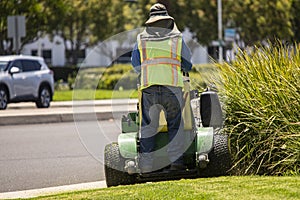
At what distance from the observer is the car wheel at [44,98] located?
22750mm

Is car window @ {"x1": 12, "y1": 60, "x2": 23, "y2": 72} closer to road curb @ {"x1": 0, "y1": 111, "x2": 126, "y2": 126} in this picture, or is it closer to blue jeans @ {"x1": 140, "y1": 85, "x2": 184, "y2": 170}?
road curb @ {"x1": 0, "y1": 111, "x2": 126, "y2": 126}

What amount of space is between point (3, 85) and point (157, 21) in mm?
14101

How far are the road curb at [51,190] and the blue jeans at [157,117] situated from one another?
3.46 ft

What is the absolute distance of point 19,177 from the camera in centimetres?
991

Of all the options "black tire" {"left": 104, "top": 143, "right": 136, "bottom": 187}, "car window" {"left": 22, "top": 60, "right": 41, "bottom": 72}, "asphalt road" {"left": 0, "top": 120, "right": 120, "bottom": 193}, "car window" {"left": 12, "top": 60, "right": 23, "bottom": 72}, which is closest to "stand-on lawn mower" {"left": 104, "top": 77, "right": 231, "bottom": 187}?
"black tire" {"left": 104, "top": 143, "right": 136, "bottom": 187}

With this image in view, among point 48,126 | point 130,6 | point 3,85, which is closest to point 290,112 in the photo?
point 48,126

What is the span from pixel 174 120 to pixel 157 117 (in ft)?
0.58

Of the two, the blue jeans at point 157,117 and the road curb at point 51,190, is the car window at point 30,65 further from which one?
the blue jeans at point 157,117

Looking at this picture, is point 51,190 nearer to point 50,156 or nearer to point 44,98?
point 50,156

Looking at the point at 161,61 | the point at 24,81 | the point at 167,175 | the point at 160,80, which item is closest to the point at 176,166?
the point at 167,175

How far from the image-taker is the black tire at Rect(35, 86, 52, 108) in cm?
2275

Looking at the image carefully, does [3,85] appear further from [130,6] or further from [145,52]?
[130,6]

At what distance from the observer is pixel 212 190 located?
21.8 ft

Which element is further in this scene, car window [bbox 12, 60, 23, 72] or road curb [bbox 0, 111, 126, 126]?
car window [bbox 12, 60, 23, 72]
